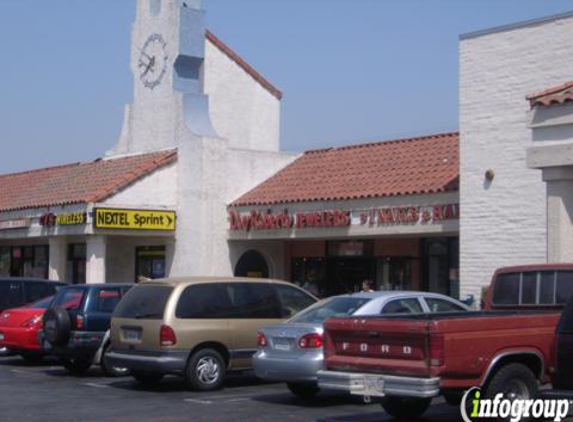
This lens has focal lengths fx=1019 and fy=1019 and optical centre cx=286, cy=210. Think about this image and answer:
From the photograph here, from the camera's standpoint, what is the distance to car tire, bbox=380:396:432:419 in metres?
12.2

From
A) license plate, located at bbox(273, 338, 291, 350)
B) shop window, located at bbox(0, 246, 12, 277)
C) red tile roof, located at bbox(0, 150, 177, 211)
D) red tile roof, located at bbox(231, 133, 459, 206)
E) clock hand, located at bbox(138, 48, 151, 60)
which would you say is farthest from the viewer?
shop window, located at bbox(0, 246, 12, 277)

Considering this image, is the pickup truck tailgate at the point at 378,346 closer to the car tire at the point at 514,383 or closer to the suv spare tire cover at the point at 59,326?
the car tire at the point at 514,383

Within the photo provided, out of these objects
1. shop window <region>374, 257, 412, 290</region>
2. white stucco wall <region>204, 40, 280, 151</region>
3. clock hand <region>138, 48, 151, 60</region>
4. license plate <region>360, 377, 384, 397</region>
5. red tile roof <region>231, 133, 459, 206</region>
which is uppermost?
clock hand <region>138, 48, 151, 60</region>

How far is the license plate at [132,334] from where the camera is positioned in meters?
15.7

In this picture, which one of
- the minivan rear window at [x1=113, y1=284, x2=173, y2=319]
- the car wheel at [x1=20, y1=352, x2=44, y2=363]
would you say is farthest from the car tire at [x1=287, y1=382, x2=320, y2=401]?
the car wheel at [x1=20, y1=352, x2=44, y2=363]

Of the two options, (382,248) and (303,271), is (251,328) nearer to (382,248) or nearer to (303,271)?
(382,248)

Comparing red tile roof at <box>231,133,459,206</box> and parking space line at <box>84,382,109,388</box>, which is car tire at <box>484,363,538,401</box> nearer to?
parking space line at <box>84,382,109,388</box>

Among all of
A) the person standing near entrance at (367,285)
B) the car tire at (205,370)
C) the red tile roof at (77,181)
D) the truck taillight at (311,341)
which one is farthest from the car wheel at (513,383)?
the red tile roof at (77,181)

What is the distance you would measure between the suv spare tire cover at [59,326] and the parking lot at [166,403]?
2.31ft

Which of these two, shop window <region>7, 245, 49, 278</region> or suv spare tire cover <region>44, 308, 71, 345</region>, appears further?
shop window <region>7, 245, 49, 278</region>

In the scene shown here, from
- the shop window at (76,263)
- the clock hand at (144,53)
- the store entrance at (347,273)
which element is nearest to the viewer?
the store entrance at (347,273)

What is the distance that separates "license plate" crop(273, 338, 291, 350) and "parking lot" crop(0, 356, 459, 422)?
0.78 m

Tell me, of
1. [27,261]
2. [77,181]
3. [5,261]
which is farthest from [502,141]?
[5,261]

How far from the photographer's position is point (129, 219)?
88.9ft
